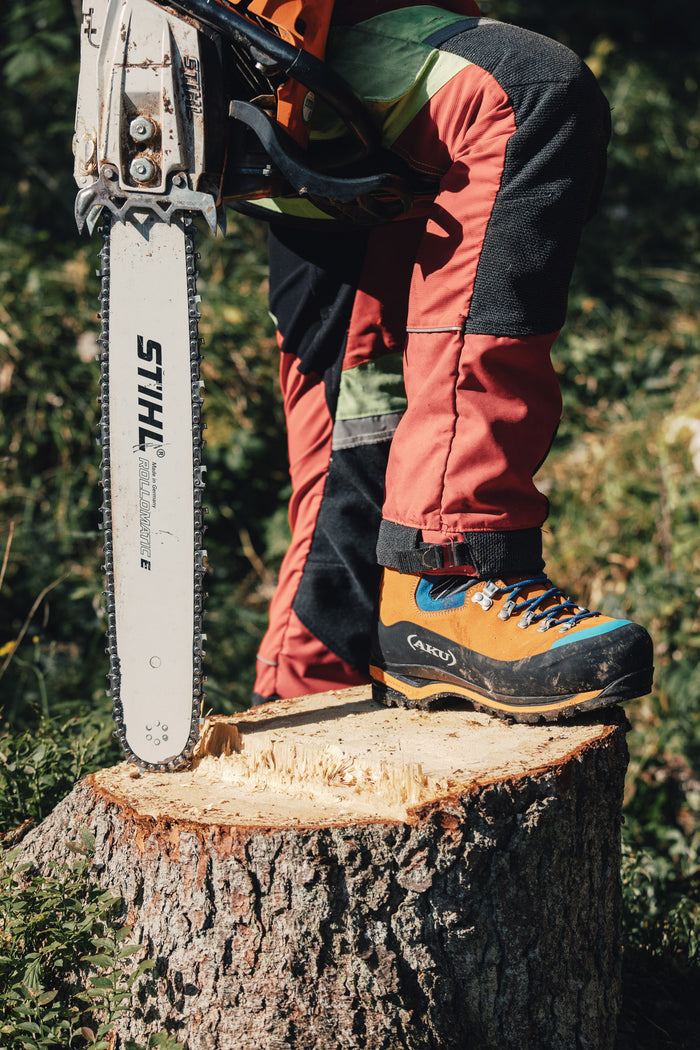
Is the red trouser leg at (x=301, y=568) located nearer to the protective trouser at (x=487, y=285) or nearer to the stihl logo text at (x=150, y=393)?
the protective trouser at (x=487, y=285)

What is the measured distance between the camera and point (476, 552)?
1.78 m

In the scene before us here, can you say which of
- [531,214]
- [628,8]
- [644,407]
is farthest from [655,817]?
[628,8]

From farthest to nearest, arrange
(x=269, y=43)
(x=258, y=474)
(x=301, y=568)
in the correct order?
(x=258, y=474) < (x=301, y=568) < (x=269, y=43)

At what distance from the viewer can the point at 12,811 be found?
1.89 m

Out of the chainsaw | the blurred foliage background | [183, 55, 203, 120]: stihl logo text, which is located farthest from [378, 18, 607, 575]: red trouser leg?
the blurred foliage background

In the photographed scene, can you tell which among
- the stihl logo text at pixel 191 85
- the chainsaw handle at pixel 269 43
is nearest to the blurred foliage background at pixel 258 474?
the stihl logo text at pixel 191 85

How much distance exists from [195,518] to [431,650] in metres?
0.54

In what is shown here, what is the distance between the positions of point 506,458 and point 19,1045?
122cm

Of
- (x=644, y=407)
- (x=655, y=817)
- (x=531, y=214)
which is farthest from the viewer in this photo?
(x=644, y=407)

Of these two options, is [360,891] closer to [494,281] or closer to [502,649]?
[502,649]

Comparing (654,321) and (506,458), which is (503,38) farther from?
(654,321)

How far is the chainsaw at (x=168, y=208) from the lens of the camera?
1.58 meters

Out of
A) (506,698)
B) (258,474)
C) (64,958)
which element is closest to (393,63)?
(506,698)

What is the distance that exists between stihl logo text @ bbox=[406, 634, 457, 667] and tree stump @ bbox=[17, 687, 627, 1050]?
243mm
